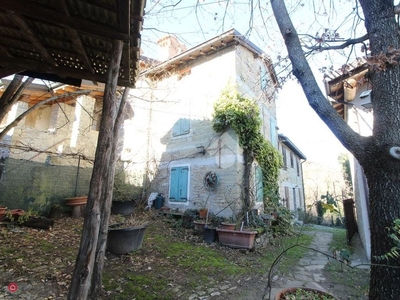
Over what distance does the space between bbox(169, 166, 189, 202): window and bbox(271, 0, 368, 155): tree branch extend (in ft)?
22.5

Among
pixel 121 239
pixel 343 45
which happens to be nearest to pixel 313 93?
pixel 343 45

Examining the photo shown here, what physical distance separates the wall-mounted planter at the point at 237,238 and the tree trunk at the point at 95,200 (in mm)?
4578

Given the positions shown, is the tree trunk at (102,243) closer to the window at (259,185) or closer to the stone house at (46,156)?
the stone house at (46,156)

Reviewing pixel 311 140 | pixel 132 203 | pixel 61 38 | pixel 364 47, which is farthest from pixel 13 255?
pixel 311 140

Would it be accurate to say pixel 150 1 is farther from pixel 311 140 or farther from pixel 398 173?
pixel 311 140

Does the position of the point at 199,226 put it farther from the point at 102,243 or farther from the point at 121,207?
the point at 102,243

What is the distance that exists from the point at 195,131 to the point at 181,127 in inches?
34.1

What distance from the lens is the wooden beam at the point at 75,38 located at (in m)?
2.20

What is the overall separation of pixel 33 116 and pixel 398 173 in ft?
48.4

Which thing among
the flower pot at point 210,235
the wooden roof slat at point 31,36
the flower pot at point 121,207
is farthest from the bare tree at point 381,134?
the flower pot at point 121,207

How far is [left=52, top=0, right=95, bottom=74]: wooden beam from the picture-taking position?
2205mm

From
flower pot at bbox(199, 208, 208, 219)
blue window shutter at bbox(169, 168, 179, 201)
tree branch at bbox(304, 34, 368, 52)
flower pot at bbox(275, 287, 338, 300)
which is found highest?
tree branch at bbox(304, 34, 368, 52)

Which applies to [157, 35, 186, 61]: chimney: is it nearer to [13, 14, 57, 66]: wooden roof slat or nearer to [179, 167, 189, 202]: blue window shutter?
[179, 167, 189, 202]: blue window shutter

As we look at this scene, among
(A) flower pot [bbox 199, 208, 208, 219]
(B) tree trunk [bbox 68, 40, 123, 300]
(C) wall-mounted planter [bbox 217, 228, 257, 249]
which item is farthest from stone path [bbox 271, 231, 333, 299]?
(A) flower pot [bbox 199, 208, 208, 219]
